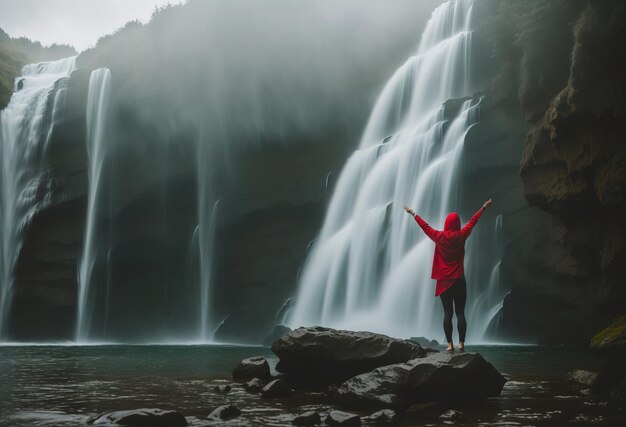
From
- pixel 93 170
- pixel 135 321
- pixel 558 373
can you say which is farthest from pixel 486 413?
pixel 93 170

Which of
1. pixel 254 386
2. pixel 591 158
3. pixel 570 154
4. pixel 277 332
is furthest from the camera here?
pixel 277 332

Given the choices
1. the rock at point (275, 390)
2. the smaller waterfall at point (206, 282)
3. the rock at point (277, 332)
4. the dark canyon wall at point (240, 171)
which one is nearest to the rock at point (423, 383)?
the rock at point (275, 390)

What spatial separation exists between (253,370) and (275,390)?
2.31m

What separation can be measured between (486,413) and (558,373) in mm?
5563

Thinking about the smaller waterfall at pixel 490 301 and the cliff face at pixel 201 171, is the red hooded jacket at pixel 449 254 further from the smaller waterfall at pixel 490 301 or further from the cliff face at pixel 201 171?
the cliff face at pixel 201 171

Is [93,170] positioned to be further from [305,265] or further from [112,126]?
[305,265]

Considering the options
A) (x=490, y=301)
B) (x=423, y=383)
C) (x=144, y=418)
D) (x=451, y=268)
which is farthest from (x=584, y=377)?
(x=490, y=301)

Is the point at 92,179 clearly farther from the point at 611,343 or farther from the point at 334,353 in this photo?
the point at 611,343

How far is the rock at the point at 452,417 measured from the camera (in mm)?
7180

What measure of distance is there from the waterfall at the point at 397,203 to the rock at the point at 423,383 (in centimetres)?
1539

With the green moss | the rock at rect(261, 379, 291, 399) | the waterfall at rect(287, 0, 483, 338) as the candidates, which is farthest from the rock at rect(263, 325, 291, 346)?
the green moss

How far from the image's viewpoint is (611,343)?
30.5 feet

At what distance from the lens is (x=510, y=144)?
27.3 m

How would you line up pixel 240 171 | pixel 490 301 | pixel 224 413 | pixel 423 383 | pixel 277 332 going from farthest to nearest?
pixel 240 171
pixel 277 332
pixel 490 301
pixel 423 383
pixel 224 413
